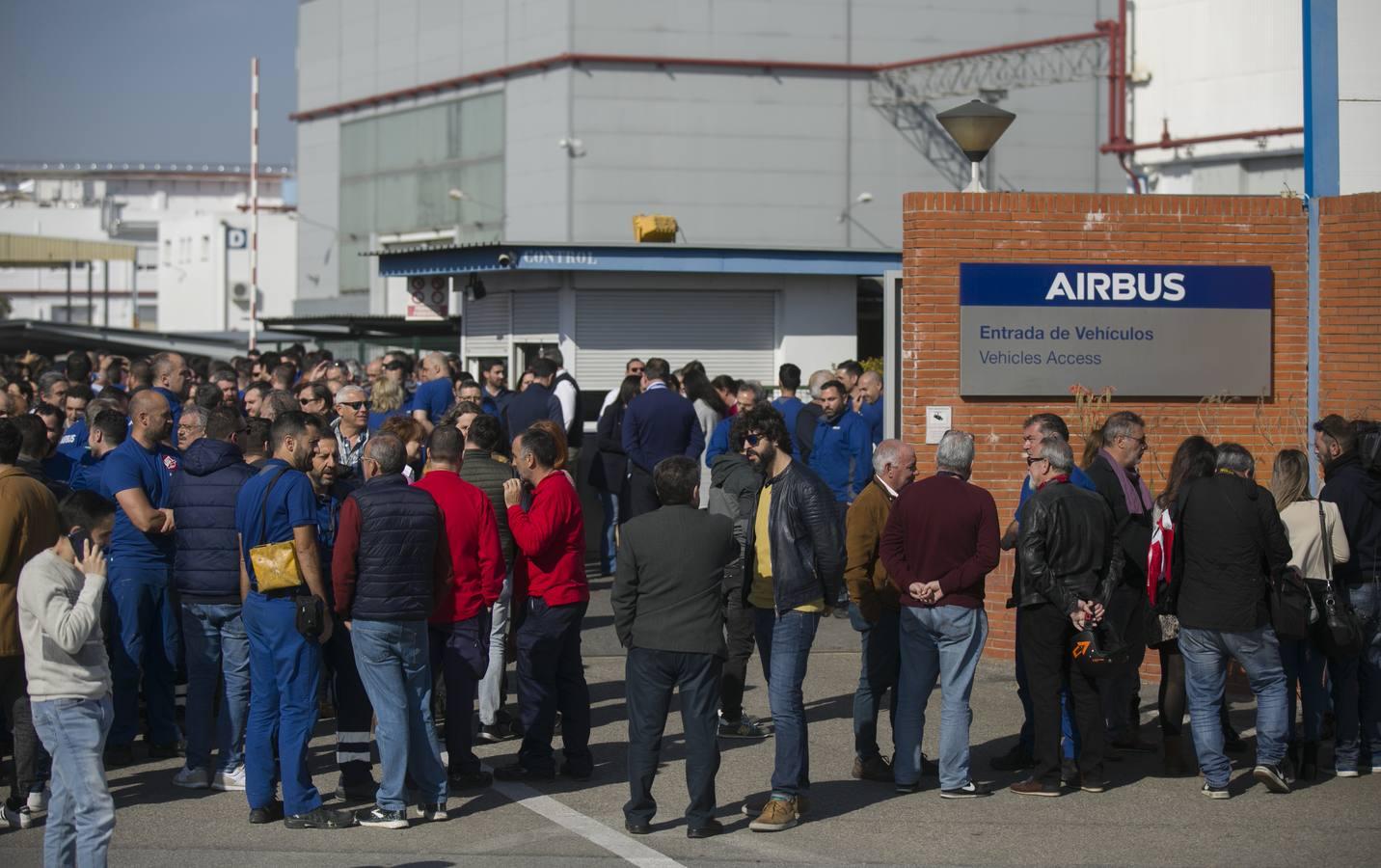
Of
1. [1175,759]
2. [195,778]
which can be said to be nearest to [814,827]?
[1175,759]

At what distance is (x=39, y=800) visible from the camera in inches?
313

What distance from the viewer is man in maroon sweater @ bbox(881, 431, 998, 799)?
8.23 m

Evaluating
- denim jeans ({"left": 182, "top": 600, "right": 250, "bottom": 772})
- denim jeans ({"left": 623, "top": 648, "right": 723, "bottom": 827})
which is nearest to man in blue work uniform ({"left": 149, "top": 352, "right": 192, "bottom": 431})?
denim jeans ({"left": 182, "top": 600, "right": 250, "bottom": 772})

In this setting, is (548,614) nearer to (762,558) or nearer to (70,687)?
(762,558)

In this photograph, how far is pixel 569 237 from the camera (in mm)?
40062

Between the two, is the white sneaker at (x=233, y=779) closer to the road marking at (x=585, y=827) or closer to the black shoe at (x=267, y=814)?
the black shoe at (x=267, y=814)

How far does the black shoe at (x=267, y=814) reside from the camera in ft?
25.8

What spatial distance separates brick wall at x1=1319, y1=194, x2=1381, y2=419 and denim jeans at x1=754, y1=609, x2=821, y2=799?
5.76m

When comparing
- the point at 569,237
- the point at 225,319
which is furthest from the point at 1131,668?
the point at 225,319

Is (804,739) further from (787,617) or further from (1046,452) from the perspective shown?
(1046,452)

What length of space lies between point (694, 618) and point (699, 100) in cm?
3455

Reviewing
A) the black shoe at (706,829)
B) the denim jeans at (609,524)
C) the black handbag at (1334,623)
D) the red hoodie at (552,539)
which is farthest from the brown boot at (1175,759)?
the denim jeans at (609,524)

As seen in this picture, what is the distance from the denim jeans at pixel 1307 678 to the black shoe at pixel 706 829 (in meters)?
3.39

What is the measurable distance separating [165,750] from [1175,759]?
577cm
